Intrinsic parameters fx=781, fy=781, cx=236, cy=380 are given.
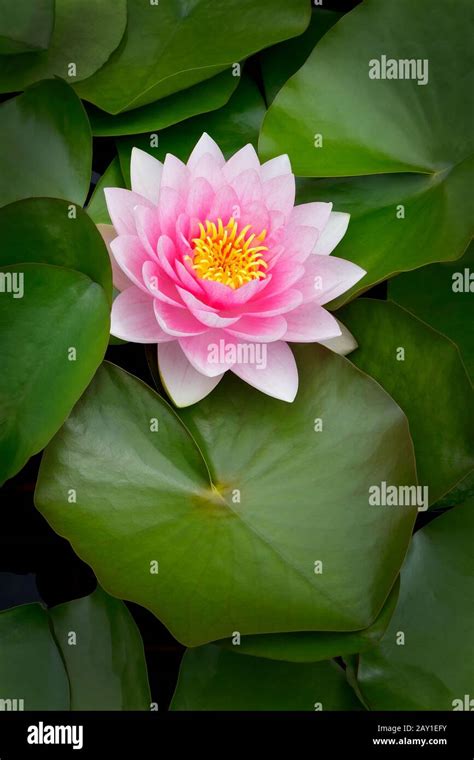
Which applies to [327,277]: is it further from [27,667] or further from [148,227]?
[27,667]

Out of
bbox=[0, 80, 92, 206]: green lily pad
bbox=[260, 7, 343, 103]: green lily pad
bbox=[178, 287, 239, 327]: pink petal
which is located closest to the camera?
bbox=[178, 287, 239, 327]: pink petal

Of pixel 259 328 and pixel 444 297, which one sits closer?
pixel 259 328

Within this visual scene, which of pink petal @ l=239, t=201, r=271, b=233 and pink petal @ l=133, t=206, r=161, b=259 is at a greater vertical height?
pink petal @ l=239, t=201, r=271, b=233

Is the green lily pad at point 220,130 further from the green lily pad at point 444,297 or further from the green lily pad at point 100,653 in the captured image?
the green lily pad at point 100,653

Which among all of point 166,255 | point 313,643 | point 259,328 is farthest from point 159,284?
point 313,643

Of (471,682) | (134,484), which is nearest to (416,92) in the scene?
(134,484)

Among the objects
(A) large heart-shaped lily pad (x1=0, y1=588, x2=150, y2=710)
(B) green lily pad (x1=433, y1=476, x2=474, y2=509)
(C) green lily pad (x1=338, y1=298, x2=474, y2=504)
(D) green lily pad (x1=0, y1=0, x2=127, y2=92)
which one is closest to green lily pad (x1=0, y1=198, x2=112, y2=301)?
(D) green lily pad (x1=0, y1=0, x2=127, y2=92)

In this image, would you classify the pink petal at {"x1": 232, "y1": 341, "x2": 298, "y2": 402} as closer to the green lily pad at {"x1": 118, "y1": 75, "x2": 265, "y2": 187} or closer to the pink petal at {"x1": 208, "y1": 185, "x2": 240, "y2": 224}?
the pink petal at {"x1": 208, "y1": 185, "x2": 240, "y2": 224}
